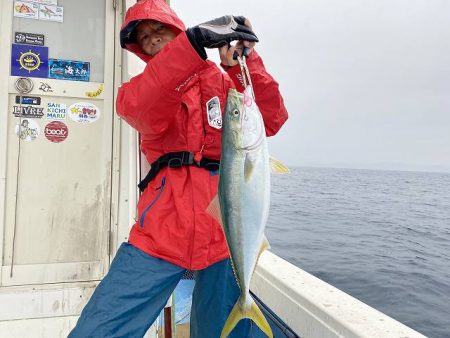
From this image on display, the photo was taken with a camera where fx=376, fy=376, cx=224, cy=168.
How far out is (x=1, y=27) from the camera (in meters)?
3.20

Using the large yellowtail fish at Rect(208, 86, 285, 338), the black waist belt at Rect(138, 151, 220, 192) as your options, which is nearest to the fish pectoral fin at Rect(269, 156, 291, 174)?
the large yellowtail fish at Rect(208, 86, 285, 338)

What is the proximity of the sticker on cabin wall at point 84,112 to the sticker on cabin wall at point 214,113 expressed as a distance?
1.48m

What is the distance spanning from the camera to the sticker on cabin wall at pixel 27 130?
10.6ft

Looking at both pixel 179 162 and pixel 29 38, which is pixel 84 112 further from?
pixel 179 162

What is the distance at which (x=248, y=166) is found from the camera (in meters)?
1.72

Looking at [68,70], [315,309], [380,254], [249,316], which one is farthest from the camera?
[380,254]

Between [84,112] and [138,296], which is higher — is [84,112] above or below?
above

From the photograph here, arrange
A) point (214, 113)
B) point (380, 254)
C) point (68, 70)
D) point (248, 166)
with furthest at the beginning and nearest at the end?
point (380, 254), point (68, 70), point (214, 113), point (248, 166)

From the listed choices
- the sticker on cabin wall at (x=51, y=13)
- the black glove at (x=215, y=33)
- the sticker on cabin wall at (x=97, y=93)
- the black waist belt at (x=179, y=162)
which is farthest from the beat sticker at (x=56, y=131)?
the black glove at (x=215, y=33)

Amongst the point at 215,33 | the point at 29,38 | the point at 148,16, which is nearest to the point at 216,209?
the point at 215,33

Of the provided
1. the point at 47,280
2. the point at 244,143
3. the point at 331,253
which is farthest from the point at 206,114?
the point at 331,253

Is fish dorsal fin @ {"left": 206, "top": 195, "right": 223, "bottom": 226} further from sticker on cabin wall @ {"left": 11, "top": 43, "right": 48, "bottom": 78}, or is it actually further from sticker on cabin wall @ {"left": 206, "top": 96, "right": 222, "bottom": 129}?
sticker on cabin wall @ {"left": 11, "top": 43, "right": 48, "bottom": 78}

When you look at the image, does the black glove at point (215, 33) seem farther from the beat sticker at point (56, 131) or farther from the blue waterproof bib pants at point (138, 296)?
the beat sticker at point (56, 131)

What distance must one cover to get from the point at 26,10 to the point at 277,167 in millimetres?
2811
